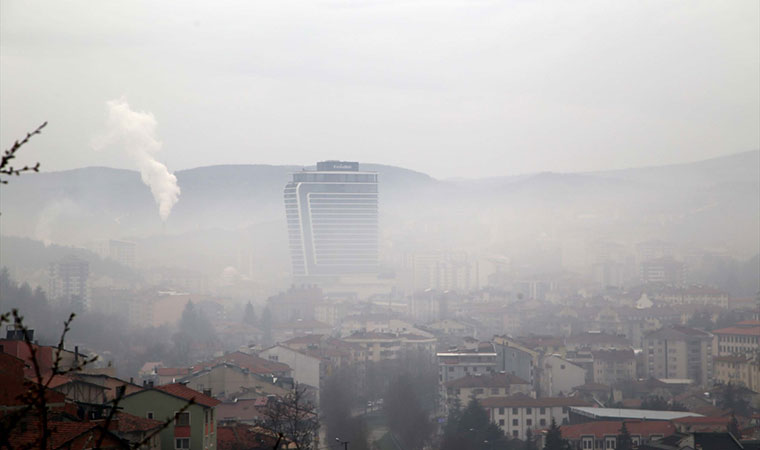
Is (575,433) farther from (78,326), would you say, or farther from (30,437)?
(78,326)

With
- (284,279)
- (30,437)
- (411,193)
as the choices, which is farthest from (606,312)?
(411,193)

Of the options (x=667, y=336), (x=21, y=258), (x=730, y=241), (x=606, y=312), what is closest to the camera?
(x=667, y=336)

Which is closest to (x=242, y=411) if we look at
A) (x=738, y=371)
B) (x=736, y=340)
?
(x=738, y=371)

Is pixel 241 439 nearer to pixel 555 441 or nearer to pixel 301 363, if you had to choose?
pixel 555 441

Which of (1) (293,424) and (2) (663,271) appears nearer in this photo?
(1) (293,424)

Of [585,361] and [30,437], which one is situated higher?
[30,437]

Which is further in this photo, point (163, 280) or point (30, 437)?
point (163, 280)

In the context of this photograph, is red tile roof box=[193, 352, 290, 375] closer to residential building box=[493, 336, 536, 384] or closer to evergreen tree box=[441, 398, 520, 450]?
evergreen tree box=[441, 398, 520, 450]

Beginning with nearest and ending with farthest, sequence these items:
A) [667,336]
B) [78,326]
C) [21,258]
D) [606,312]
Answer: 1. [667,336]
2. [78,326]
3. [606,312]
4. [21,258]
